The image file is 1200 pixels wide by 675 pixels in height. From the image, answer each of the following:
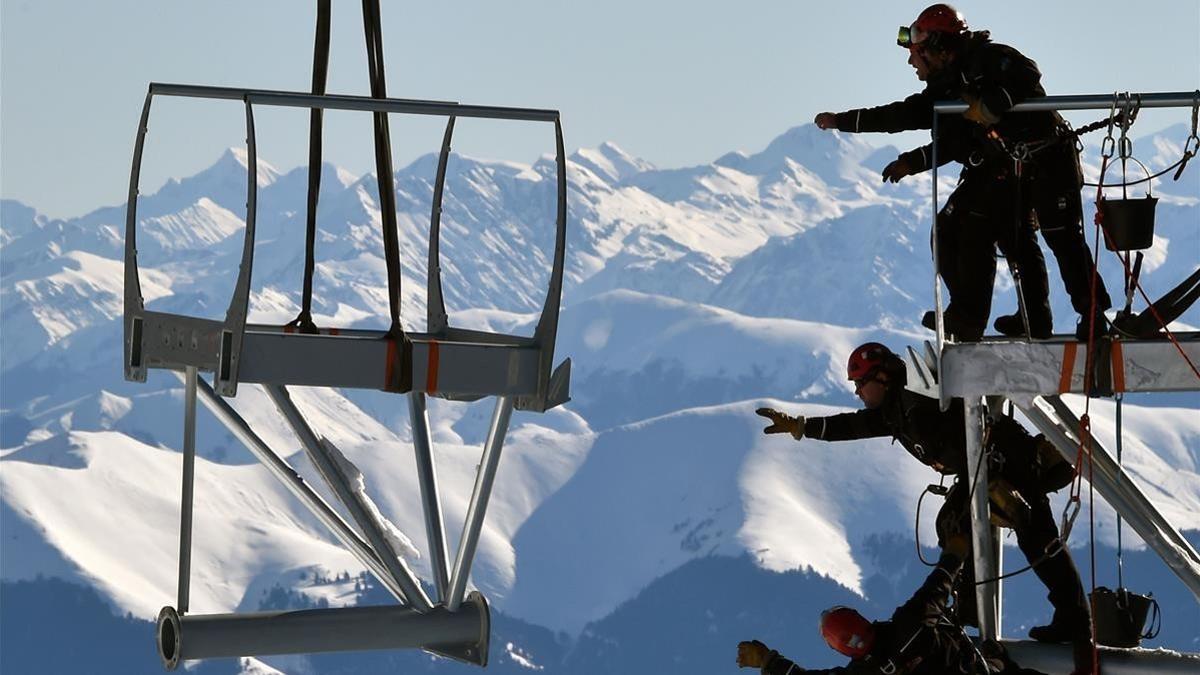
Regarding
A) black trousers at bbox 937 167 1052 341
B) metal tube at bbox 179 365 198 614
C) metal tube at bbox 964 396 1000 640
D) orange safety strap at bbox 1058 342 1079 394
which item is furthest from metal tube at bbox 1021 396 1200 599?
metal tube at bbox 179 365 198 614

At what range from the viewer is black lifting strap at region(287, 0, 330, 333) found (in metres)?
14.4

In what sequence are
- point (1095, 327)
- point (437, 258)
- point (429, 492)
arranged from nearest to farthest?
1. point (1095, 327)
2. point (429, 492)
3. point (437, 258)

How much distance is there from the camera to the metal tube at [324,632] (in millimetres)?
14039

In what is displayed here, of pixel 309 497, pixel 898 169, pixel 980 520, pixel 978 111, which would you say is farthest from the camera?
pixel 309 497

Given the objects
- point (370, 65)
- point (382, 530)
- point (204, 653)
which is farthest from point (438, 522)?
point (370, 65)

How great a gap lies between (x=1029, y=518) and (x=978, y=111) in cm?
281

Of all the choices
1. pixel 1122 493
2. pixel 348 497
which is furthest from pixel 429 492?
pixel 1122 493

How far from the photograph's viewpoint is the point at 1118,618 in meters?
14.2

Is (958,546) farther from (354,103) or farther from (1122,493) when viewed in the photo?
(354,103)

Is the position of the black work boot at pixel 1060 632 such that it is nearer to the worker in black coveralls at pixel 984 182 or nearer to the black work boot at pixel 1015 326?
the black work boot at pixel 1015 326

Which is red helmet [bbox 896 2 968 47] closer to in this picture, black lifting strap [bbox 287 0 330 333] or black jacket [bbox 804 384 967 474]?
black jacket [bbox 804 384 967 474]

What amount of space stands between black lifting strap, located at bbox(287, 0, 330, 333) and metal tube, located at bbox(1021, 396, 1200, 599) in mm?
4952

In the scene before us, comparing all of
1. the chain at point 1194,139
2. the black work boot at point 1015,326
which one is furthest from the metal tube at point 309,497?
the chain at point 1194,139

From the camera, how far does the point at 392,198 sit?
15.4m
